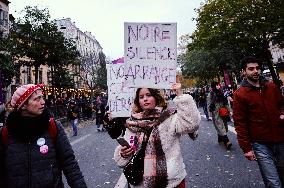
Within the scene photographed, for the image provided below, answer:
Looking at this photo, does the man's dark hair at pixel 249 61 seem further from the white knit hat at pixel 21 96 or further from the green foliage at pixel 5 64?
the green foliage at pixel 5 64

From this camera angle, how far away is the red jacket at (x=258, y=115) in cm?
446

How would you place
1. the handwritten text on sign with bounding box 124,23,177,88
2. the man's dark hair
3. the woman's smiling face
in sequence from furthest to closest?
1. the man's dark hair
2. the handwritten text on sign with bounding box 124,23,177,88
3. the woman's smiling face

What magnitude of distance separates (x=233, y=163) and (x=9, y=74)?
24.2m

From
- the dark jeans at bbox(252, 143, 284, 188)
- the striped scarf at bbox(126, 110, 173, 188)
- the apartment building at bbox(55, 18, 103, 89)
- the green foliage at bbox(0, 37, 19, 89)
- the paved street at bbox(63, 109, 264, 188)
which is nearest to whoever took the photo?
the striped scarf at bbox(126, 110, 173, 188)

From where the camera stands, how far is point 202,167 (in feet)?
27.5

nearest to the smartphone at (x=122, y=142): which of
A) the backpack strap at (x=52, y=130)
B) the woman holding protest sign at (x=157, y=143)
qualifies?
the woman holding protest sign at (x=157, y=143)

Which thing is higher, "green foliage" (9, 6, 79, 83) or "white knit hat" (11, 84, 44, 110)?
"green foliage" (9, 6, 79, 83)

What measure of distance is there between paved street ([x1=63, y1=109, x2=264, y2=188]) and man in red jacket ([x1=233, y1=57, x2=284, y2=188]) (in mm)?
2190

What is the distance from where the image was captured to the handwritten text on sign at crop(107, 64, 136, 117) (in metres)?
5.58

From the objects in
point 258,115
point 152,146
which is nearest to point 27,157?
point 152,146

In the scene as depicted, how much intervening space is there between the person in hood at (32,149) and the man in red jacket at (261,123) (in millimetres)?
2068

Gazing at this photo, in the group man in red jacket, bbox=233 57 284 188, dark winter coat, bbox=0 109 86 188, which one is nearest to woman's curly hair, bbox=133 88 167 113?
dark winter coat, bbox=0 109 86 188

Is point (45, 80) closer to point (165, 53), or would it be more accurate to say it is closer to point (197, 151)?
point (197, 151)

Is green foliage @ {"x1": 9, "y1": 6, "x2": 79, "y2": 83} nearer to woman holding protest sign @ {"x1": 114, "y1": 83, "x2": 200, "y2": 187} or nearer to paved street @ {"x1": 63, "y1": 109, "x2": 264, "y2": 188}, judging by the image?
paved street @ {"x1": 63, "y1": 109, "x2": 264, "y2": 188}
